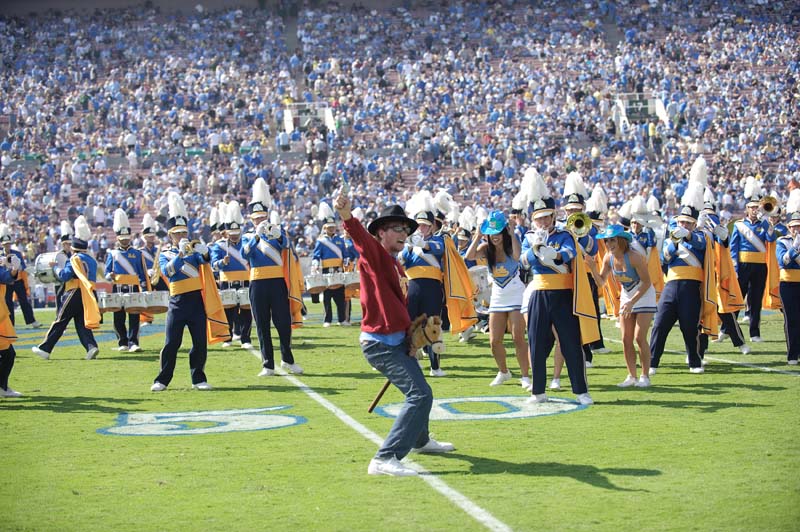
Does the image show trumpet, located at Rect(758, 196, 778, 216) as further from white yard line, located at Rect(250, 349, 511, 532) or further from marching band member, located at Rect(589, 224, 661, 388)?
white yard line, located at Rect(250, 349, 511, 532)

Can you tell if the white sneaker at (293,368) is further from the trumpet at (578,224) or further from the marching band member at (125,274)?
the marching band member at (125,274)

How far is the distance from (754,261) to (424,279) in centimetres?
527

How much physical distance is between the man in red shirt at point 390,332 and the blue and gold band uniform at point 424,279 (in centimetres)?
484

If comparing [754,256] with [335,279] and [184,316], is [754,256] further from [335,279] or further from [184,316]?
[184,316]

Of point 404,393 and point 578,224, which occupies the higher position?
point 578,224

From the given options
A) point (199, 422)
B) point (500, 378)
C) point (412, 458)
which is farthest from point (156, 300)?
point (412, 458)

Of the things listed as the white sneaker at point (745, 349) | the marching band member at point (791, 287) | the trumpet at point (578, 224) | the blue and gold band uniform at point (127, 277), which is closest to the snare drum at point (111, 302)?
the blue and gold band uniform at point (127, 277)

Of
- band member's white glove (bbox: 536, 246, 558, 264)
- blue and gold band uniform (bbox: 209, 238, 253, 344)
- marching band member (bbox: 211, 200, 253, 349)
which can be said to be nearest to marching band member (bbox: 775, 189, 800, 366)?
band member's white glove (bbox: 536, 246, 558, 264)

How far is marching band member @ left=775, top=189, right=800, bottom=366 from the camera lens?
1250 cm

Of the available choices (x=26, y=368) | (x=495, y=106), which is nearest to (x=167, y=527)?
(x=26, y=368)

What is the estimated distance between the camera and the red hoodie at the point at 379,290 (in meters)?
7.38

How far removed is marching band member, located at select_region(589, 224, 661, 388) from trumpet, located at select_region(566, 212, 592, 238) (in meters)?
0.77

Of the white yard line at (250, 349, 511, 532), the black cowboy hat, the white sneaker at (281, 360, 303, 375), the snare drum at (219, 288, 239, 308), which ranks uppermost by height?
the black cowboy hat

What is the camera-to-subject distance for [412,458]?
7793 millimetres
